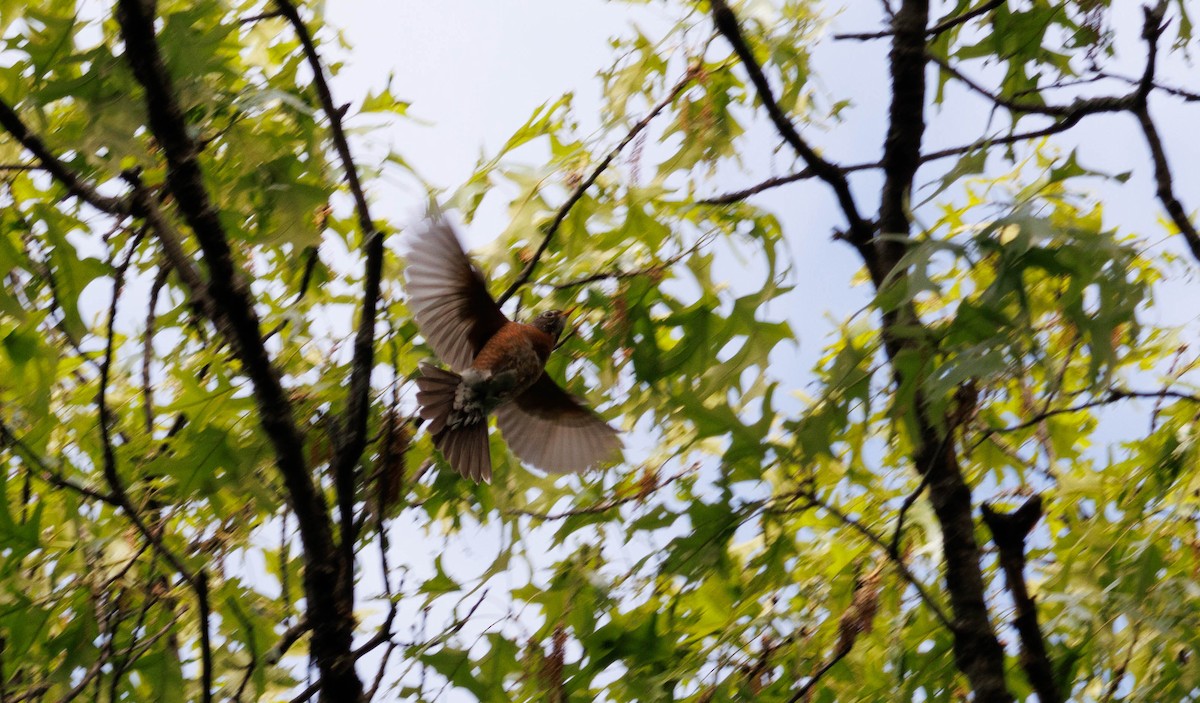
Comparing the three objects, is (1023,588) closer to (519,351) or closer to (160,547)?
(519,351)

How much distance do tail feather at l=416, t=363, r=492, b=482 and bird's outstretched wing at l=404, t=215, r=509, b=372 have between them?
0.28 feet

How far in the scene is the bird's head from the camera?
2845 mm

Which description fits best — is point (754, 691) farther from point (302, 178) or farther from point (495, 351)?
point (302, 178)

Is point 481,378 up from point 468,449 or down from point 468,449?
up

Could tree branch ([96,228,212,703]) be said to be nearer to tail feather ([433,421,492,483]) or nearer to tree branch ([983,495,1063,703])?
tail feather ([433,421,492,483])

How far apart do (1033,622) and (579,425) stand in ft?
4.55

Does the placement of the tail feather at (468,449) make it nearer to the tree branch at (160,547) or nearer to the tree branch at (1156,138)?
the tree branch at (160,547)

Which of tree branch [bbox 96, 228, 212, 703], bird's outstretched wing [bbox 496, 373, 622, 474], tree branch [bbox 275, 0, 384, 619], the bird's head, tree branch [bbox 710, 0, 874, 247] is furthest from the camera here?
bird's outstretched wing [bbox 496, 373, 622, 474]

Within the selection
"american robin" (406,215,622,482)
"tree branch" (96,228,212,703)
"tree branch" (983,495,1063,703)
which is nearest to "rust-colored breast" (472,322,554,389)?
"american robin" (406,215,622,482)

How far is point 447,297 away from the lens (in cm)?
307

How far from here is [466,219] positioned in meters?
2.84

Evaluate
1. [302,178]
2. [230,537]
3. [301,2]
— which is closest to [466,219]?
[302,178]

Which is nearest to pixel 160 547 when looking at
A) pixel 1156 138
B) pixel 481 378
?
pixel 481 378

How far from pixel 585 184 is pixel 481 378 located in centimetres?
90
